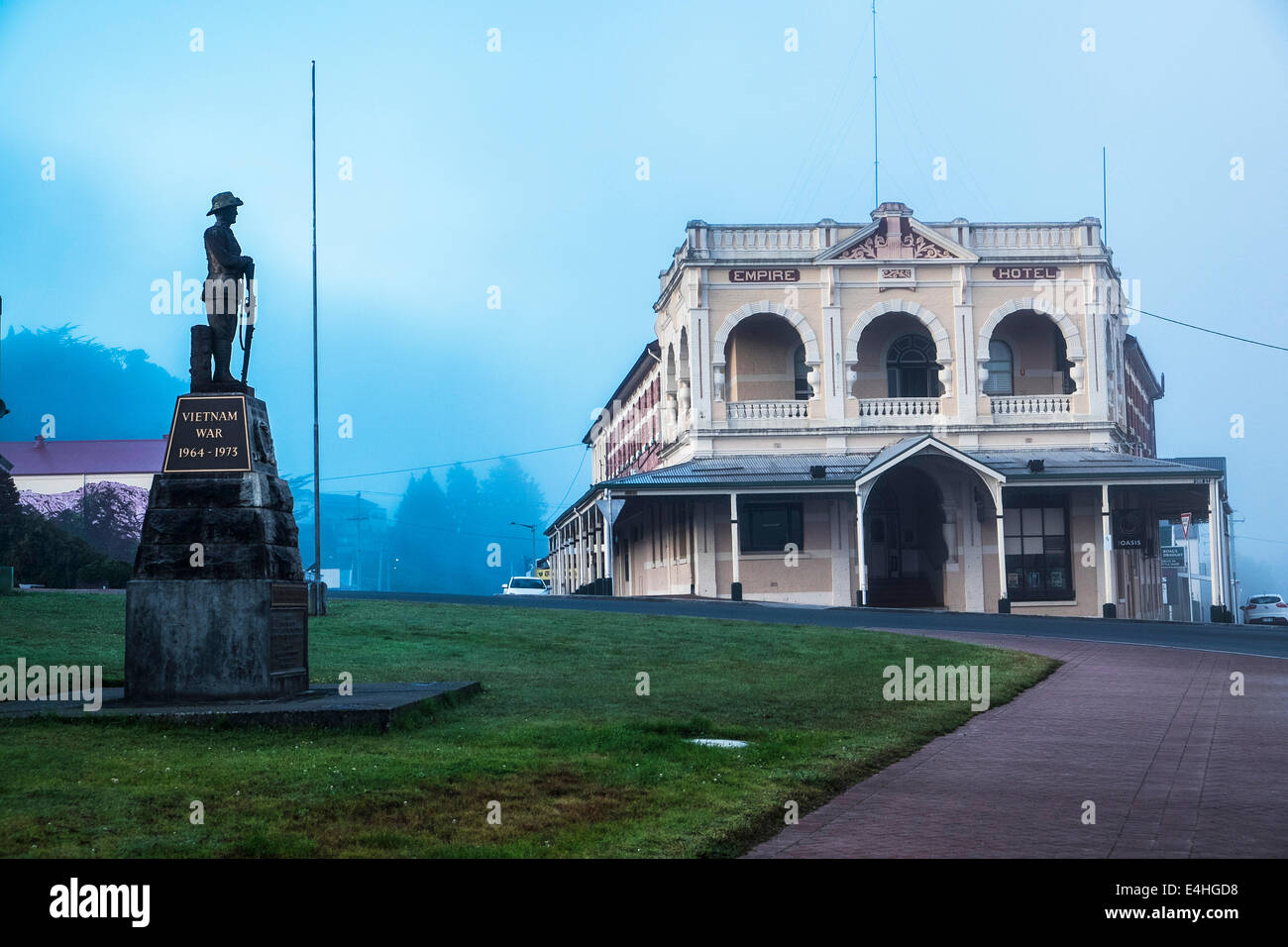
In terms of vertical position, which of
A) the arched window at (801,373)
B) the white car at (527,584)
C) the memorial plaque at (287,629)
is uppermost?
the arched window at (801,373)

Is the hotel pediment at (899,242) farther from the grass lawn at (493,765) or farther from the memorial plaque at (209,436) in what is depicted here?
the memorial plaque at (209,436)

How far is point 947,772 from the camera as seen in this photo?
9578 millimetres

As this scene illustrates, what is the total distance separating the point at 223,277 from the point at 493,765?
20.5ft

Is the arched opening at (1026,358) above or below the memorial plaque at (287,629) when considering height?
above

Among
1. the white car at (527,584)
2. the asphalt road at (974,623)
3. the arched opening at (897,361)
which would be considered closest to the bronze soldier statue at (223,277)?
the asphalt road at (974,623)

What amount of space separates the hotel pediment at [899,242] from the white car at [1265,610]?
1884 centimetres

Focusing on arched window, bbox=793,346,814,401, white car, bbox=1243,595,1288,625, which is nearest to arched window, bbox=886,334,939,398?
arched window, bbox=793,346,814,401

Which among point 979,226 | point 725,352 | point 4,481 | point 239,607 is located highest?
point 979,226

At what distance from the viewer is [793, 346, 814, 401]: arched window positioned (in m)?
40.7

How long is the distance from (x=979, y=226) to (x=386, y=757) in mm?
34484

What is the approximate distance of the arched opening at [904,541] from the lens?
39281 millimetres

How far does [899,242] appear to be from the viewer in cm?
3966
